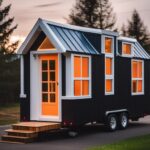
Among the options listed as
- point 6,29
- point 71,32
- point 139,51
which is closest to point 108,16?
point 6,29

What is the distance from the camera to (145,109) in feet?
77.7

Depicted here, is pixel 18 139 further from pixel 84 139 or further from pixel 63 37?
pixel 63 37

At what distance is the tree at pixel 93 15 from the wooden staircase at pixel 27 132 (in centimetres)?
5032

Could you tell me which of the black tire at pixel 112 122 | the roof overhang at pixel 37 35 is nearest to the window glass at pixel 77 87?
the roof overhang at pixel 37 35

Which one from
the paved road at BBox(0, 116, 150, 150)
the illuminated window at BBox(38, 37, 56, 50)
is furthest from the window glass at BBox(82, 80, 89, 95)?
the illuminated window at BBox(38, 37, 56, 50)

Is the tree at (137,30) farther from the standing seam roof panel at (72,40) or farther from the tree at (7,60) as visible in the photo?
the standing seam roof panel at (72,40)

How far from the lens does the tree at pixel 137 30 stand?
268ft

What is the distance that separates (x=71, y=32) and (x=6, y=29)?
33139 millimetres

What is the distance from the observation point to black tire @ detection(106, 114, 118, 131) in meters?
20.3

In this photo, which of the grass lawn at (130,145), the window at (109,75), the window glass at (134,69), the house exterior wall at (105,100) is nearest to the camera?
the grass lawn at (130,145)

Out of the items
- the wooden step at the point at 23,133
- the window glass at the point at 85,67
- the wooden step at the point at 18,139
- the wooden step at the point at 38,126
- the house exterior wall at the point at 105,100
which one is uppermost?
the window glass at the point at 85,67

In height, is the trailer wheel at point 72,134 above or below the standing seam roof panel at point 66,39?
below

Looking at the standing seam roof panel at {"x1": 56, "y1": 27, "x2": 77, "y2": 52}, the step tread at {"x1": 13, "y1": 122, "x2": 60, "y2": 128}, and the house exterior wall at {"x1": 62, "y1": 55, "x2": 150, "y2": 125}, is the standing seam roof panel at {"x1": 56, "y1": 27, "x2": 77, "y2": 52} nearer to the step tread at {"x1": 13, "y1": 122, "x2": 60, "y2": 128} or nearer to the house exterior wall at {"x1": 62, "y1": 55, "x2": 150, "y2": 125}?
the house exterior wall at {"x1": 62, "y1": 55, "x2": 150, "y2": 125}

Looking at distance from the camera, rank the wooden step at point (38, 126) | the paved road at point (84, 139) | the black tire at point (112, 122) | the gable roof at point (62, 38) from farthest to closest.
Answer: the black tire at point (112, 122)
the gable roof at point (62, 38)
the wooden step at point (38, 126)
the paved road at point (84, 139)
